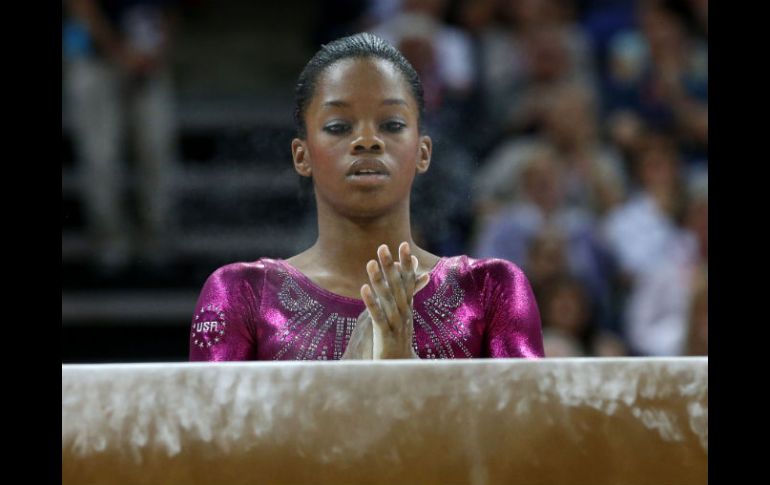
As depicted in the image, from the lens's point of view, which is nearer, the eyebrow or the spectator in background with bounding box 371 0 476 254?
the eyebrow

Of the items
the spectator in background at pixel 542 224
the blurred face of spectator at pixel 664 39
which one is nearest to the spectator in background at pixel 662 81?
the blurred face of spectator at pixel 664 39

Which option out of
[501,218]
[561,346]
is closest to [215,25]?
[501,218]

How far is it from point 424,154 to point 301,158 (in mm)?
224

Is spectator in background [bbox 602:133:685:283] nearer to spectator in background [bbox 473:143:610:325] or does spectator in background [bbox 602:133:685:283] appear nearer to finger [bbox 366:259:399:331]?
spectator in background [bbox 473:143:610:325]

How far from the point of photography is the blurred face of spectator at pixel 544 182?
14.0ft

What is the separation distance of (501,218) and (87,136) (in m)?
1.78

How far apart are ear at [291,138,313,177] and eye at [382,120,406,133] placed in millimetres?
168

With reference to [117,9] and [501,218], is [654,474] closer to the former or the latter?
[501,218]

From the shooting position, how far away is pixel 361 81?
2.04 metres

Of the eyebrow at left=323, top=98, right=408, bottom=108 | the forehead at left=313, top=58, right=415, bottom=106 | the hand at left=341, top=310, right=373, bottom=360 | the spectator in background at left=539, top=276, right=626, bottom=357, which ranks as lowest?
the spectator in background at left=539, top=276, right=626, bottom=357

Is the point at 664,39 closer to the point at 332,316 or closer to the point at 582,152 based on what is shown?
the point at 582,152

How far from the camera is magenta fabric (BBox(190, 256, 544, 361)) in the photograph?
1982mm

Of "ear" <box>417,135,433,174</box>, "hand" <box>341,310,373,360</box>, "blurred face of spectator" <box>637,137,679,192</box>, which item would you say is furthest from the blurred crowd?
"hand" <box>341,310,373,360</box>

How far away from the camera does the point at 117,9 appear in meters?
4.95
